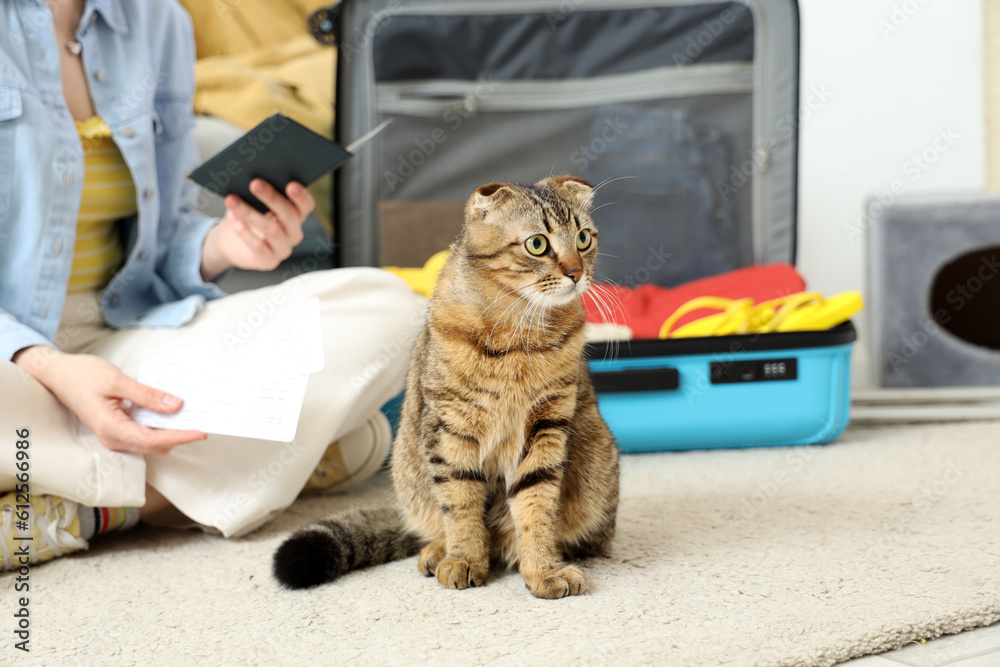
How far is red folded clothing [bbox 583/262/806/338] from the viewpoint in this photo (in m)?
1.71

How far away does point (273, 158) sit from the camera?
3.49ft

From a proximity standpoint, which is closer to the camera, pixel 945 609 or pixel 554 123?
pixel 945 609

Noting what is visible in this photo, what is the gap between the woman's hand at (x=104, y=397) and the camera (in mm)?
1027

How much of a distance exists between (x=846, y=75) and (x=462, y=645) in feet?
7.91

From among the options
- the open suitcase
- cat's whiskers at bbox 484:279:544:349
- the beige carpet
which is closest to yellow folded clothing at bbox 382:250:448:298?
the open suitcase

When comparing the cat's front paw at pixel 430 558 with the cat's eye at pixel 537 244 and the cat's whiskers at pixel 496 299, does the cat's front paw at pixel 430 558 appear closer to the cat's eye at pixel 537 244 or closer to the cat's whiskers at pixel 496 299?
the cat's whiskers at pixel 496 299

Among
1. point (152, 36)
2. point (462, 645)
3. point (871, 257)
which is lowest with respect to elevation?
point (462, 645)

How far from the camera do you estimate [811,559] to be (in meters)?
0.99

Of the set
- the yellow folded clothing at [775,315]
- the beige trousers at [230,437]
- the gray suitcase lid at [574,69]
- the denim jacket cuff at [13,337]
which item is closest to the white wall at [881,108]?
the gray suitcase lid at [574,69]

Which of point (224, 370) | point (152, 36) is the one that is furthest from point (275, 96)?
point (224, 370)

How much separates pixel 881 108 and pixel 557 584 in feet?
7.49

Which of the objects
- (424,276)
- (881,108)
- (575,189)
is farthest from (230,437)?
(881,108)

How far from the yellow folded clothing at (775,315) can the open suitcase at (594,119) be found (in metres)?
0.33

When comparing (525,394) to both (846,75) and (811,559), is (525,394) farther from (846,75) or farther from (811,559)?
(846,75)
